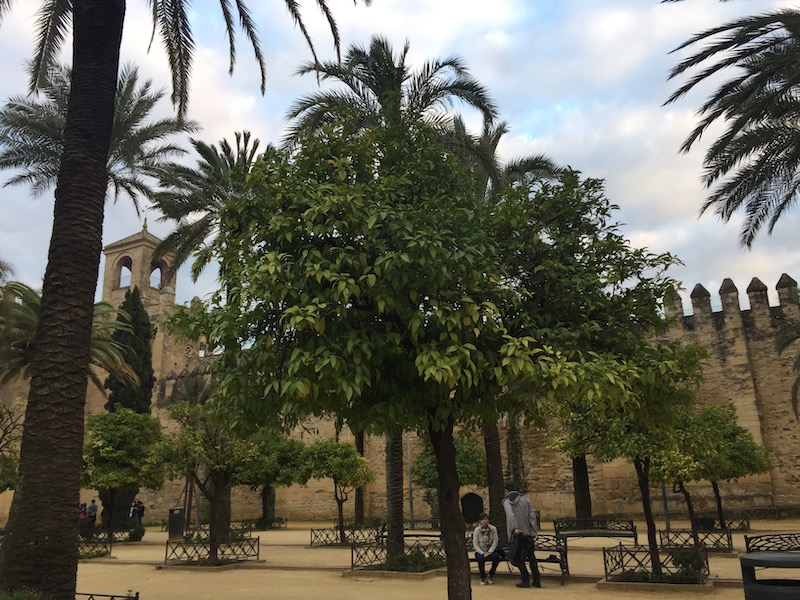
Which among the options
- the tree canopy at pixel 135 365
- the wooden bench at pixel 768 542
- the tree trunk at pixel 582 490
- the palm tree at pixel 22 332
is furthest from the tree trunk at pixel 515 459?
the tree canopy at pixel 135 365

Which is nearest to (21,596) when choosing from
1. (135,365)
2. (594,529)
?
(594,529)

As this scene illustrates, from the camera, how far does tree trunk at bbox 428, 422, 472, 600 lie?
590cm

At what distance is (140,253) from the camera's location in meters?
42.9

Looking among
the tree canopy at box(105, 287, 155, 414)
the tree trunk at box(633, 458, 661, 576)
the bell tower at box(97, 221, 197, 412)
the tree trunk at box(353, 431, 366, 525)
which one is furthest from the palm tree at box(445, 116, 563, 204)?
the bell tower at box(97, 221, 197, 412)

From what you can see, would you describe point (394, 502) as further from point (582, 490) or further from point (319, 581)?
point (582, 490)

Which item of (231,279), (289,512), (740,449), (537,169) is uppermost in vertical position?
(537,169)

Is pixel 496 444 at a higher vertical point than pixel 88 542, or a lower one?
higher

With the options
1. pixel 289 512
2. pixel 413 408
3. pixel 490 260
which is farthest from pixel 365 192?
pixel 289 512

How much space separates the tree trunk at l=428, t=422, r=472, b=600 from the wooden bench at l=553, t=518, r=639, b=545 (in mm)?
5882

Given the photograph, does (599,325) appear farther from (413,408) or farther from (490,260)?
(413,408)

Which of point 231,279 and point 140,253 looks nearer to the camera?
point 231,279

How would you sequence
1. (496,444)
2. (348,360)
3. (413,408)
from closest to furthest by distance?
(348,360) → (413,408) → (496,444)

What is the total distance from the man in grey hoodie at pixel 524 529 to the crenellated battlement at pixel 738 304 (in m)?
15.7

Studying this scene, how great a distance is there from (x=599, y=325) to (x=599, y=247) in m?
0.85
